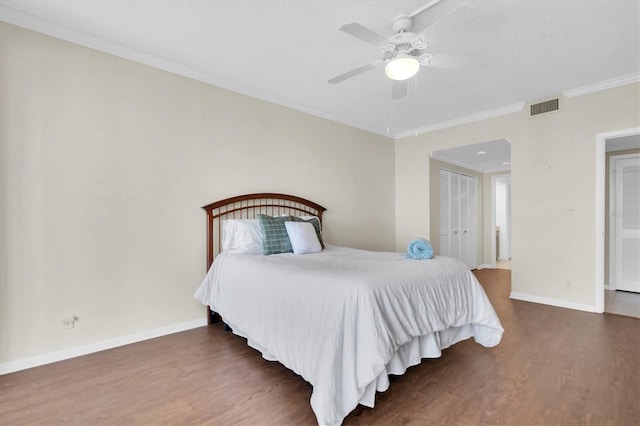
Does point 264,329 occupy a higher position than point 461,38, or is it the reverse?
point 461,38

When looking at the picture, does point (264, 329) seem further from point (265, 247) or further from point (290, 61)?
point (290, 61)

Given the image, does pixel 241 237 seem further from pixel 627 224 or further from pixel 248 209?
pixel 627 224

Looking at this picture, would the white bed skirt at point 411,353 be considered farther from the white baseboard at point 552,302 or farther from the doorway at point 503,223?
the doorway at point 503,223

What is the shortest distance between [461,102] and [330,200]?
221 cm

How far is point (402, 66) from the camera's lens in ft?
7.20

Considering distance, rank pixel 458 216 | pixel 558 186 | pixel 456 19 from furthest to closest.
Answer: pixel 458 216 < pixel 558 186 < pixel 456 19

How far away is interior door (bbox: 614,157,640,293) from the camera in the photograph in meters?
4.39

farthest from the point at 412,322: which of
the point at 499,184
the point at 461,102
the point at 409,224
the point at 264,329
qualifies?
the point at 499,184

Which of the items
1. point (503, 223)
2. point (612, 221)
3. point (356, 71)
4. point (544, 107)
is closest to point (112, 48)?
point (356, 71)

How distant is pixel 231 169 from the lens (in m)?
3.41

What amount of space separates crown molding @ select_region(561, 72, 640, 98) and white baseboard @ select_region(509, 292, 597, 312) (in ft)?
8.34

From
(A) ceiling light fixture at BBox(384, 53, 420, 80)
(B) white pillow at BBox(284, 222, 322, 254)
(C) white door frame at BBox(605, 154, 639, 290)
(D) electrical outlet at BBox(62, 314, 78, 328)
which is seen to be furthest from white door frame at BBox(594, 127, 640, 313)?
(D) electrical outlet at BBox(62, 314, 78, 328)

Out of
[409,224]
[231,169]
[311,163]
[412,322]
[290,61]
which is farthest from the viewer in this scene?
[409,224]

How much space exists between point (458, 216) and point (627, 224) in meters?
2.38
